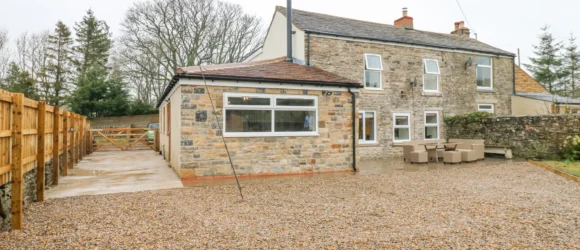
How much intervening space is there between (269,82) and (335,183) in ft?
9.70

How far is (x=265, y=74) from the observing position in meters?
8.39

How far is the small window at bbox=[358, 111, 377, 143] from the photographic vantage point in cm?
1294

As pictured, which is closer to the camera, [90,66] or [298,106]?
[298,106]

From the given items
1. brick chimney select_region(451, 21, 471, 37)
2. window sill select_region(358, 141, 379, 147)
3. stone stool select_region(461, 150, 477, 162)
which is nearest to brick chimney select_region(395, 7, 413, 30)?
brick chimney select_region(451, 21, 471, 37)

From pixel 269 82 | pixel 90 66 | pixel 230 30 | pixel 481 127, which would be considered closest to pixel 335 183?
pixel 269 82

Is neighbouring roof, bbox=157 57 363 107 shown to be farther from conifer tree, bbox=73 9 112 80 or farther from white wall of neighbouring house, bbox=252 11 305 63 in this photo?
conifer tree, bbox=73 9 112 80

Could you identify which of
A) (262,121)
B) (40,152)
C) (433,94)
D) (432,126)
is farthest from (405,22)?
(40,152)

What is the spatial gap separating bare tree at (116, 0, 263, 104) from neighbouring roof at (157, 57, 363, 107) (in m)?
16.2

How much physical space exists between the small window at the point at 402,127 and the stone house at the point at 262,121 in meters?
5.05

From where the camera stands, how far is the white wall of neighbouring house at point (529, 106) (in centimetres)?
1504

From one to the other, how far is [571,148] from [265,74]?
10469 mm

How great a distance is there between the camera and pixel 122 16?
24156 millimetres

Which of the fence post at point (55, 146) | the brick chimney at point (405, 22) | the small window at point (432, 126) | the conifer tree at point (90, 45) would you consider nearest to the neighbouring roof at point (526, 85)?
the small window at point (432, 126)

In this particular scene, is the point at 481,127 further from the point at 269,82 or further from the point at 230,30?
the point at 230,30
